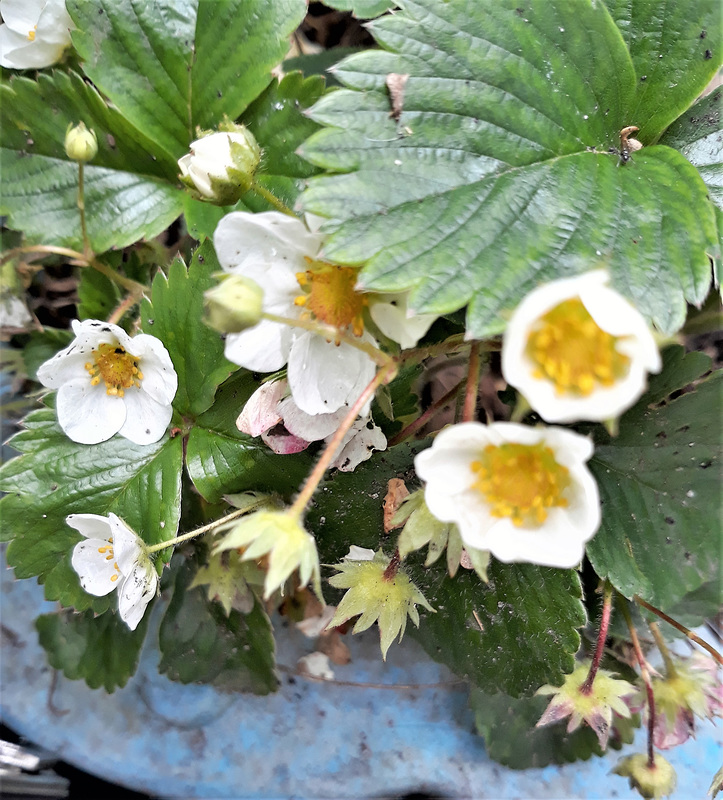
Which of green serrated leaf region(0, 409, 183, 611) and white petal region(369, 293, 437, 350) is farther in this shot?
green serrated leaf region(0, 409, 183, 611)

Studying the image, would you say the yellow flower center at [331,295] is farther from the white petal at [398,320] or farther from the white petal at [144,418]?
the white petal at [144,418]

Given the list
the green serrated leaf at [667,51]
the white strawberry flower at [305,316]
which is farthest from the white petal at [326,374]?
the green serrated leaf at [667,51]

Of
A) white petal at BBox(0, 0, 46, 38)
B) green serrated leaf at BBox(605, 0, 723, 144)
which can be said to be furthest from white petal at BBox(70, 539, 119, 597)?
green serrated leaf at BBox(605, 0, 723, 144)

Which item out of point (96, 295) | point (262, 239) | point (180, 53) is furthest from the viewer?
point (96, 295)

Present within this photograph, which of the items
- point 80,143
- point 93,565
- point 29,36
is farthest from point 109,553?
point 29,36

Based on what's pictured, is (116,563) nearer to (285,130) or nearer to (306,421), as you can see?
(306,421)

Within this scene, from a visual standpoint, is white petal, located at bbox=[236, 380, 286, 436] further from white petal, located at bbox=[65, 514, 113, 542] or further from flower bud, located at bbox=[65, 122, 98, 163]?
flower bud, located at bbox=[65, 122, 98, 163]
